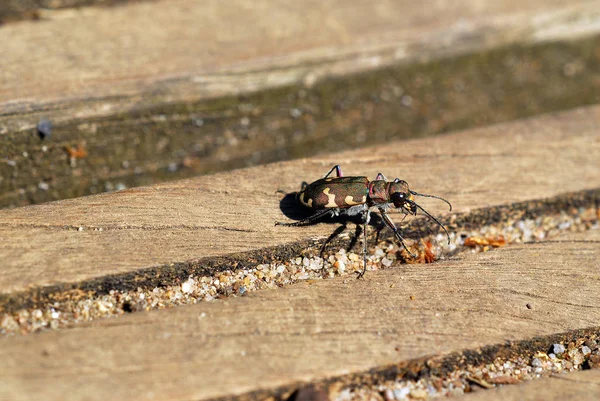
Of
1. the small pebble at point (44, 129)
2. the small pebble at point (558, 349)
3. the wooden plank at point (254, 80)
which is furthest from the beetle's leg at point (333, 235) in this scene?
the small pebble at point (44, 129)

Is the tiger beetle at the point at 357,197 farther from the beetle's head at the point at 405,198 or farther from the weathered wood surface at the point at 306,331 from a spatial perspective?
the weathered wood surface at the point at 306,331

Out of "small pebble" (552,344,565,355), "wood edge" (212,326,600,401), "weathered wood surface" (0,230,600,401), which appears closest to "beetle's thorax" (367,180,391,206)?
"weathered wood surface" (0,230,600,401)

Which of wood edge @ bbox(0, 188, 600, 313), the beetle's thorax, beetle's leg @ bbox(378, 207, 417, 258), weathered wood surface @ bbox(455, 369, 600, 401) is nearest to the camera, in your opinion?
weathered wood surface @ bbox(455, 369, 600, 401)

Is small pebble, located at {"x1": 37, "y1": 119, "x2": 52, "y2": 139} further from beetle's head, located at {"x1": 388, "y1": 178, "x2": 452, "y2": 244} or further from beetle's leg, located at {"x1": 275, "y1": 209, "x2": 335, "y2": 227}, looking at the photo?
beetle's head, located at {"x1": 388, "y1": 178, "x2": 452, "y2": 244}

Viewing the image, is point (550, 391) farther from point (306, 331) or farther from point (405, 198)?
point (405, 198)

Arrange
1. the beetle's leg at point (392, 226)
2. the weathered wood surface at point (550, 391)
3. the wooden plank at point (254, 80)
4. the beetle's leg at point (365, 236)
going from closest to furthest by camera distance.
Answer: the weathered wood surface at point (550, 391)
the beetle's leg at point (365, 236)
the beetle's leg at point (392, 226)
the wooden plank at point (254, 80)

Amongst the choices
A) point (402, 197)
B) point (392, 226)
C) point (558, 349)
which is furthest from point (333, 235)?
point (558, 349)

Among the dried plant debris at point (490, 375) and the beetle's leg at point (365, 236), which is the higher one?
the beetle's leg at point (365, 236)
